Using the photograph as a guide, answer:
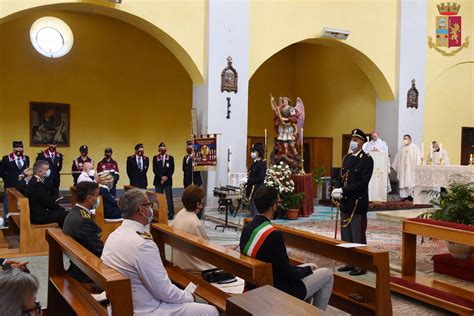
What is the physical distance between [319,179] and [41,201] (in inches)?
302

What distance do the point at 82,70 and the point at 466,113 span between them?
12216 millimetres

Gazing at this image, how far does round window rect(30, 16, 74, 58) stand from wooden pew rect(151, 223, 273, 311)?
9265 millimetres

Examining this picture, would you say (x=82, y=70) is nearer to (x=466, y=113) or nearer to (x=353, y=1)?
(x=353, y=1)

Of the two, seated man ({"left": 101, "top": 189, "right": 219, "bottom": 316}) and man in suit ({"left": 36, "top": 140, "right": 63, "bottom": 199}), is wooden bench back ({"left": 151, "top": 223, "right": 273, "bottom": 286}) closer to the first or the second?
seated man ({"left": 101, "top": 189, "right": 219, "bottom": 316})

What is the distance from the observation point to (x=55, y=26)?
42.3ft

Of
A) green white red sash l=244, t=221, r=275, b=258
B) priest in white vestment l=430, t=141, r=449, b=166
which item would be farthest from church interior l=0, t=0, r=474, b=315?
priest in white vestment l=430, t=141, r=449, b=166

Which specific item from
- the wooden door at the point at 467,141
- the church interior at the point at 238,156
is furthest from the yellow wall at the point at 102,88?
the wooden door at the point at 467,141

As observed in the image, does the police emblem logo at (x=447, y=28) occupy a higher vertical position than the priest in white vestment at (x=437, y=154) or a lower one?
higher

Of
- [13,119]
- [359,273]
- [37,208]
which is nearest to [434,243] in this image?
[359,273]

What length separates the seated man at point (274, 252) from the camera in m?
3.46

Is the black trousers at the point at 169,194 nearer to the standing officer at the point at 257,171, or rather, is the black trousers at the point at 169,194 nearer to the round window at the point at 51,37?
the standing officer at the point at 257,171

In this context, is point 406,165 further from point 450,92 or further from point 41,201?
point 41,201

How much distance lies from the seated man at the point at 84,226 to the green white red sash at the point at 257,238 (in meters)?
1.44

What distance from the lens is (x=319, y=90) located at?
1761cm
